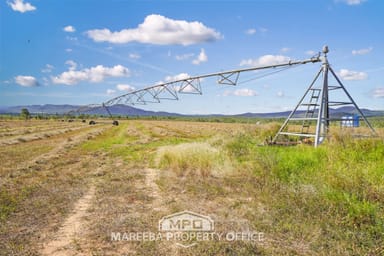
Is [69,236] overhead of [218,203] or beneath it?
beneath

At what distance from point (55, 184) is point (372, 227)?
8485 millimetres

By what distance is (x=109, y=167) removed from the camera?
39.5 feet

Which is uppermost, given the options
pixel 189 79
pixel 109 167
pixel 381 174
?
pixel 189 79

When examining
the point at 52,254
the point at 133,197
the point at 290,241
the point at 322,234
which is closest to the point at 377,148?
the point at 322,234

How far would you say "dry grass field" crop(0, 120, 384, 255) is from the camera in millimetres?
4633

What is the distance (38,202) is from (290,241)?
5.95m

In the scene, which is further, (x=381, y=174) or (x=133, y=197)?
(x=133, y=197)

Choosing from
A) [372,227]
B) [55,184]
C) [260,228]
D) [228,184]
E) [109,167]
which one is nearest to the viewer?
[372,227]

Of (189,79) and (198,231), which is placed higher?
(189,79)

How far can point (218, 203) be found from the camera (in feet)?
22.2

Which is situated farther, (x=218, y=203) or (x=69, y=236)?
(x=218, y=203)

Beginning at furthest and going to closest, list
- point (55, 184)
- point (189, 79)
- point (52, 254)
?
point (189, 79) < point (55, 184) < point (52, 254)

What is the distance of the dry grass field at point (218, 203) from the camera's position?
4.63m

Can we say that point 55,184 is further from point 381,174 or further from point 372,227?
point 381,174
